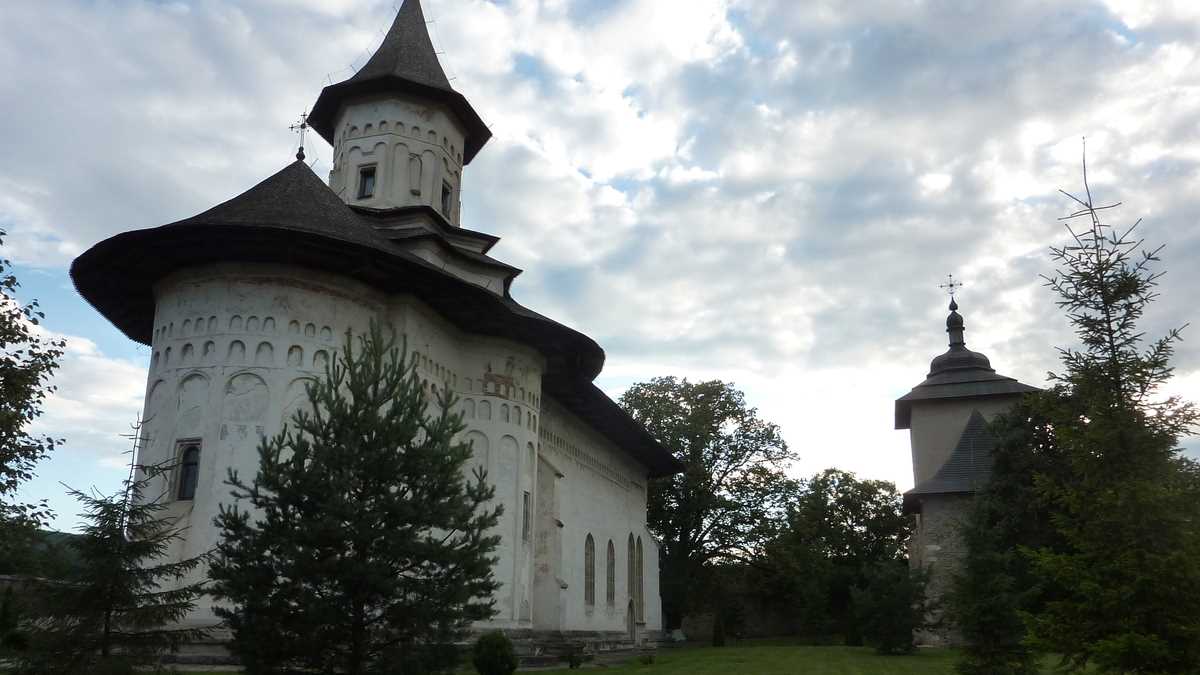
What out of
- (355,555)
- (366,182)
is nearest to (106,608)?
(355,555)

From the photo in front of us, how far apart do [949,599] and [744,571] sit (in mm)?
24947

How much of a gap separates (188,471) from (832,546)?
38.3m

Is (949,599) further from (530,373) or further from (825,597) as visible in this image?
(825,597)

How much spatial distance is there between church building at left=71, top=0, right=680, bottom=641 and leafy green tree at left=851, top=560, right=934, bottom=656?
717 centimetres

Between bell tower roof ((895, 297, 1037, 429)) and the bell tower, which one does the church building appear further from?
bell tower roof ((895, 297, 1037, 429))

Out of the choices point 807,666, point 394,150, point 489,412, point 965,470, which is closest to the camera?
point 489,412

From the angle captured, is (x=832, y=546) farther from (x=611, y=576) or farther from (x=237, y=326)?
(x=237, y=326)

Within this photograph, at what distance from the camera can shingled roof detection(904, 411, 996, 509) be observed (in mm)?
28031

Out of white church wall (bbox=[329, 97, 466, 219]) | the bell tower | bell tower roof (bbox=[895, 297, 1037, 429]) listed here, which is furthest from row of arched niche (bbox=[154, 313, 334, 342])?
bell tower roof (bbox=[895, 297, 1037, 429])

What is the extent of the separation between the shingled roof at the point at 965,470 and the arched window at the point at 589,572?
11.1 meters

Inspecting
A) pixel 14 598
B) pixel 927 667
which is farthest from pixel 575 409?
pixel 14 598

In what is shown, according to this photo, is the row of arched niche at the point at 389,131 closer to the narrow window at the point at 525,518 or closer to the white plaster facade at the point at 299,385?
the white plaster facade at the point at 299,385

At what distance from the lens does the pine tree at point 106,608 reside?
844 centimetres

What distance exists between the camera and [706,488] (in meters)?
39.0
